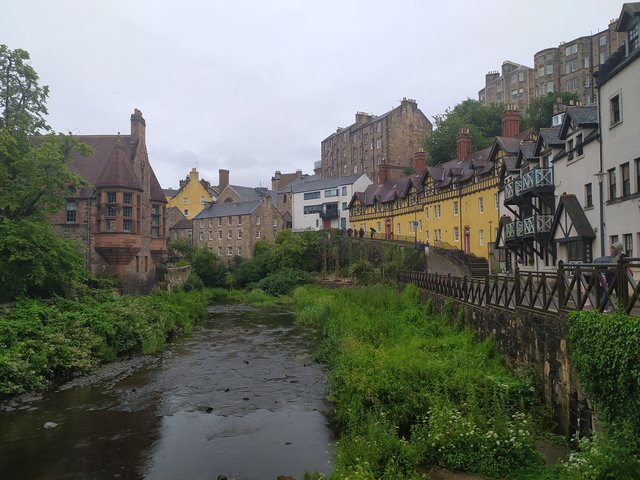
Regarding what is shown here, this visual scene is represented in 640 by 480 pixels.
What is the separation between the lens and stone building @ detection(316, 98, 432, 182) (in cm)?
7094

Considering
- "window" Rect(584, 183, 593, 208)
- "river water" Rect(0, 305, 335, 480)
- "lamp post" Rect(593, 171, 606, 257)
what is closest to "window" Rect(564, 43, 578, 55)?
"window" Rect(584, 183, 593, 208)

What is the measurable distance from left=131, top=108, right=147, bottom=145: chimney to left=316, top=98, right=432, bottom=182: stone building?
123ft

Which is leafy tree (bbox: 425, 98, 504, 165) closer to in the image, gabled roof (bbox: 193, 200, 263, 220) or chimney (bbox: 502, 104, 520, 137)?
chimney (bbox: 502, 104, 520, 137)

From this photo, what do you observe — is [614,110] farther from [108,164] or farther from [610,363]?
[108,164]

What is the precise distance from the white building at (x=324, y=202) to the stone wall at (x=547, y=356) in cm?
5237

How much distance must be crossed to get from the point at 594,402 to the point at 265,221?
58005 mm

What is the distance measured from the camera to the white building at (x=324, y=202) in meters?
67.0

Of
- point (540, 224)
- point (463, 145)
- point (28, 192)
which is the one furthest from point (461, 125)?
point (28, 192)

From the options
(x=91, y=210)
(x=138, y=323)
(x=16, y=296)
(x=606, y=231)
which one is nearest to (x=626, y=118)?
(x=606, y=231)

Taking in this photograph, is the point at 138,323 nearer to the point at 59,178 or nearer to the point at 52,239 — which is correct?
the point at 52,239

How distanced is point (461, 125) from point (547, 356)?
50.1 metres

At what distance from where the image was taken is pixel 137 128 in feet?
113

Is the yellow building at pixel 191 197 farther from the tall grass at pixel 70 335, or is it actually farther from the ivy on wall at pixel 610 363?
the ivy on wall at pixel 610 363

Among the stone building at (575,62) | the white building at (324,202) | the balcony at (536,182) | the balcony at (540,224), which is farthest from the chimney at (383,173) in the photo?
the balcony at (540,224)
